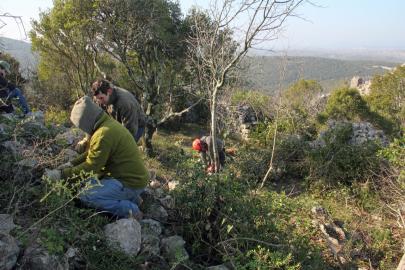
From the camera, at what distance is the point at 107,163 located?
13.6 feet

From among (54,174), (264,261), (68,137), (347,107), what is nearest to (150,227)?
(54,174)

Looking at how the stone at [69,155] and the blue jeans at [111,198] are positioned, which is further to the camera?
the stone at [69,155]

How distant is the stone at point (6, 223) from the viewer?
324 centimetres

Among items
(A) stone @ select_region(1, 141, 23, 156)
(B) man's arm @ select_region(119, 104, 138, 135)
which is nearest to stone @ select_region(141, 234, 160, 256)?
(A) stone @ select_region(1, 141, 23, 156)

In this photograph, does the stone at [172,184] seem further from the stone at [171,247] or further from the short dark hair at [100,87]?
the short dark hair at [100,87]

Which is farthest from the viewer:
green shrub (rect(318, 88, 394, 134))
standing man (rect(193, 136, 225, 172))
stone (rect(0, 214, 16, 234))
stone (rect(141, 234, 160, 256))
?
green shrub (rect(318, 88, 394, 134))

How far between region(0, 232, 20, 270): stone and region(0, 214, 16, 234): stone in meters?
0.14

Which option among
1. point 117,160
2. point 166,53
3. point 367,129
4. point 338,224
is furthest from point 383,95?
point 117,160

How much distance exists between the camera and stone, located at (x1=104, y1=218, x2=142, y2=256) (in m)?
3.58

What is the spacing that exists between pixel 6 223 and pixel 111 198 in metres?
1.02

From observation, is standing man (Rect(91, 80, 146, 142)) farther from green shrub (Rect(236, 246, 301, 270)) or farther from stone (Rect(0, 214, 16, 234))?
green shrub (Rect(236, 246, 301, 270))

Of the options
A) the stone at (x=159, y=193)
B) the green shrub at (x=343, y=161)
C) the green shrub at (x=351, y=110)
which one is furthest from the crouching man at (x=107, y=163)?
the green shrub at (x=351, y=110)

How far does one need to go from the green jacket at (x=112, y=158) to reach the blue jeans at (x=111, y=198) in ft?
0.28

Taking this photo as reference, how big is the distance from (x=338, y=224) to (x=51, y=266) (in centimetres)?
515
